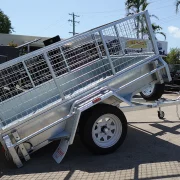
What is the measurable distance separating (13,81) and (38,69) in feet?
1.60

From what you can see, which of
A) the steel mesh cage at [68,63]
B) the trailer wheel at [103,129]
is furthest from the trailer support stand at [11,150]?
the trailer wheel at [103,129]

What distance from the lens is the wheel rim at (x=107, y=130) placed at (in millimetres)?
4590

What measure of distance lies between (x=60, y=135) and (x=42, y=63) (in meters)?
1.29

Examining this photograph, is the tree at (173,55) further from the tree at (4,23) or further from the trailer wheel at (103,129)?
the trailer wheel at (103,129)

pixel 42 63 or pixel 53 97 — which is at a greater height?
pixel 42 63

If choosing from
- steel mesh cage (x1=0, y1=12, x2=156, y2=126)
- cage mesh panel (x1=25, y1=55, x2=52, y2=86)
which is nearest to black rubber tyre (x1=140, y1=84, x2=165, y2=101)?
steel mesh cage (x1=0, y1=12, x2=156, y2=126)

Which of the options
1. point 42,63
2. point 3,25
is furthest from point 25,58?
point 3,25

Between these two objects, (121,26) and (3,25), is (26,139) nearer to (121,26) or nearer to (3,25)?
(121,26)

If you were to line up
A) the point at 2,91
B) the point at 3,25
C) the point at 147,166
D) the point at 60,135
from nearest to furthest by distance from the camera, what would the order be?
1. the point at 147,166
2. the point at 60,135
3. the point at 2,91
4. the point at 3,25

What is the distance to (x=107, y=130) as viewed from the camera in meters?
4.61

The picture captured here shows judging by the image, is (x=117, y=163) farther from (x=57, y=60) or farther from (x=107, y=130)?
(x=57, y=60)

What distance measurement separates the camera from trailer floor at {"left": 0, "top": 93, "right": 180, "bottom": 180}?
12.8 ft

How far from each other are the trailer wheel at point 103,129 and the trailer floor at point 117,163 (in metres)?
0.18

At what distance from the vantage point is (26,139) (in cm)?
414
